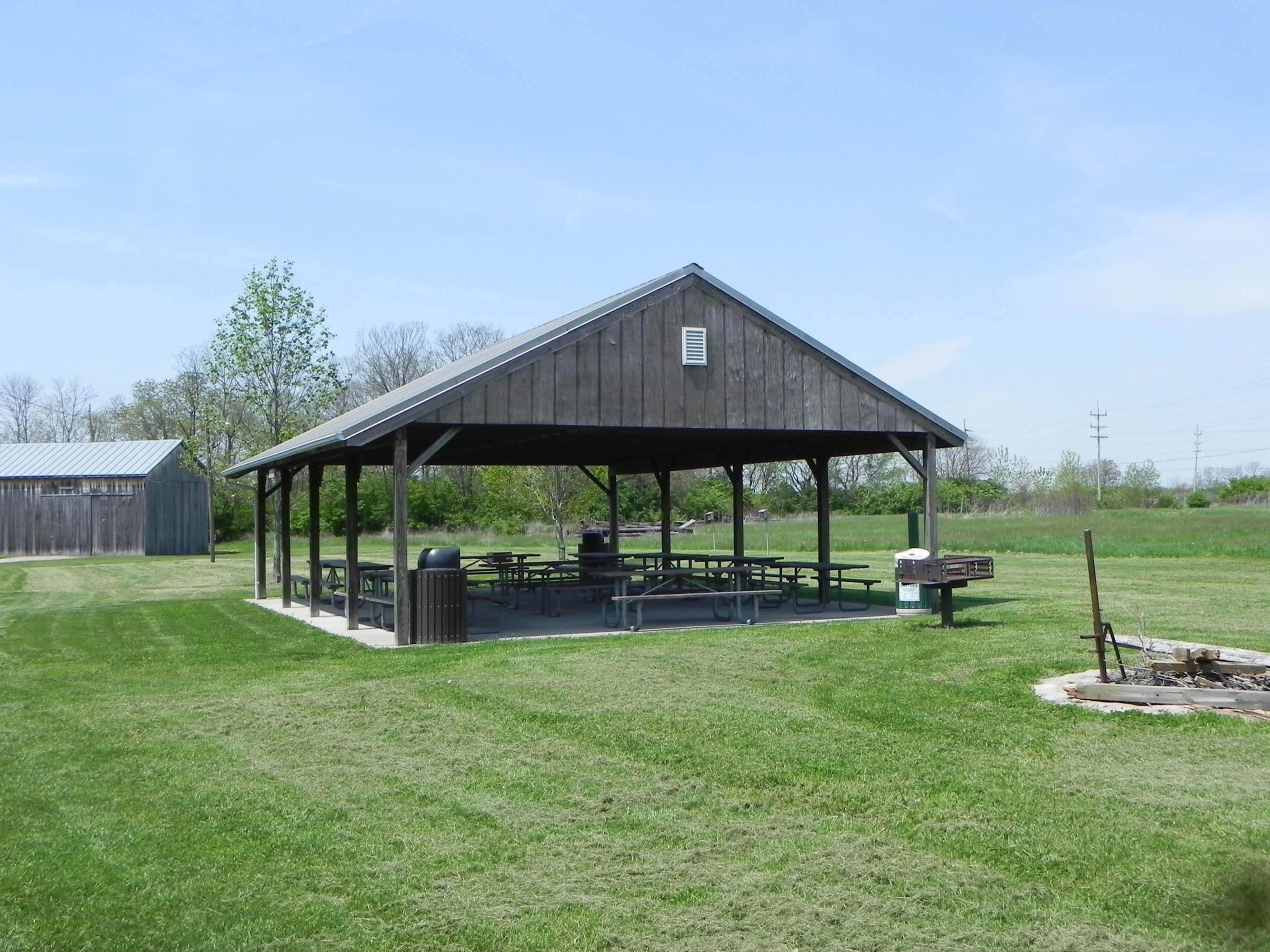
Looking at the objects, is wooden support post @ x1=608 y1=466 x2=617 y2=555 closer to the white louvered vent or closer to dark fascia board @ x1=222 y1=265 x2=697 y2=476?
dark fascia board @ x1=222 y1=265 x2=697 y2=476

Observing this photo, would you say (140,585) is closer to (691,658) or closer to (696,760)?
(691,658)

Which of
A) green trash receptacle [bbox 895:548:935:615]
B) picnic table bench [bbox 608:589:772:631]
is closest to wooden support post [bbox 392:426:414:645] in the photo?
picnic table bench [bbox 608:589:772:631]

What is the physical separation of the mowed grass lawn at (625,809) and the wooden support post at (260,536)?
28.9 ft

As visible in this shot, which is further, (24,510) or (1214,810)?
(24,510)

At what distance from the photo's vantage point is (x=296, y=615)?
16750mm

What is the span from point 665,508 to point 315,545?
27.1 feet

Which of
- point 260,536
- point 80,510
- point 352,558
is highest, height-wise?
point 80,510

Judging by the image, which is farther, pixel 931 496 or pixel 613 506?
pixel 613 506

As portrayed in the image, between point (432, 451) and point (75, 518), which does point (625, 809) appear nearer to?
point (432, 451)

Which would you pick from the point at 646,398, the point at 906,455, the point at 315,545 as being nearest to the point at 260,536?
the point at 315,545

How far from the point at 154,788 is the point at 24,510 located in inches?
1505

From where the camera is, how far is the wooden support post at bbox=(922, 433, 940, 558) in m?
15.3

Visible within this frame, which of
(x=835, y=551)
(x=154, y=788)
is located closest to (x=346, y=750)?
(x=154, y=788)

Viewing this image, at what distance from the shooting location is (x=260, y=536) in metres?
20.1
